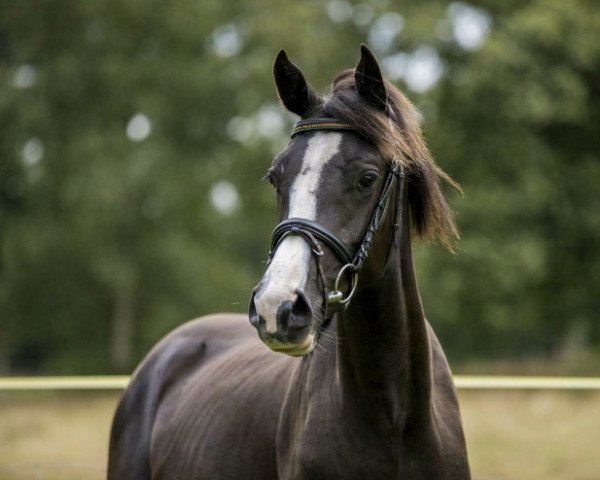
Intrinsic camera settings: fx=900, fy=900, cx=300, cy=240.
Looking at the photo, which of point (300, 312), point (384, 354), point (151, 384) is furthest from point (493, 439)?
point (300, 312)

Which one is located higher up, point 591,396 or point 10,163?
point 10,163

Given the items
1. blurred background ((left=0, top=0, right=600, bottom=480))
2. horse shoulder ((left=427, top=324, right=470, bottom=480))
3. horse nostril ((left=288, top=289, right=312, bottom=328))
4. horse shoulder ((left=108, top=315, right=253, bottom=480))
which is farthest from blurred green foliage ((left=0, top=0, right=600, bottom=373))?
Result: horse nostril ((left=288, top=289, right=312, bottom=328))

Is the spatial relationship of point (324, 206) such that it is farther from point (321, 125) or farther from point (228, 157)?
point (228, 157)

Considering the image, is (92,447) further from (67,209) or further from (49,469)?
(67,209)

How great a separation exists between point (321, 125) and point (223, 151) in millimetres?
21163

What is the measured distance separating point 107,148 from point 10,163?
2.68 meters

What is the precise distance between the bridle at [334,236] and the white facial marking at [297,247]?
0.11 ft

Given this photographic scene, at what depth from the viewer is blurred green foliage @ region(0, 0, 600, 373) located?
62.5 ft

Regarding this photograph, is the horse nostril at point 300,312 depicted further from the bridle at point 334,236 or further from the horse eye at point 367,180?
the horse eye at point 367,180

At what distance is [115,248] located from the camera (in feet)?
77.4

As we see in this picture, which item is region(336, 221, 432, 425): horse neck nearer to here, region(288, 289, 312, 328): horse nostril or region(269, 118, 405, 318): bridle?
region(269, 118, 405, 318): bridle

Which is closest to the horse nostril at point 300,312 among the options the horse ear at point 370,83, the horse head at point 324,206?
the horse head at point 324,206

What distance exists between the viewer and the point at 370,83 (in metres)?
3.42

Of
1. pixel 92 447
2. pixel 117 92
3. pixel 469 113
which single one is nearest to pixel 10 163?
pixel 117 92
